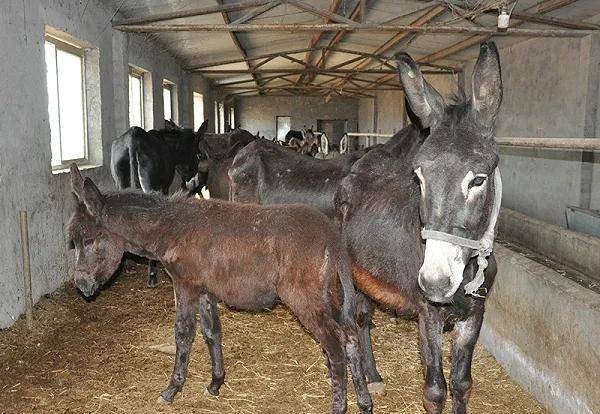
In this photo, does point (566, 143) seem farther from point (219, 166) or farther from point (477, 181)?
point (219, 166)

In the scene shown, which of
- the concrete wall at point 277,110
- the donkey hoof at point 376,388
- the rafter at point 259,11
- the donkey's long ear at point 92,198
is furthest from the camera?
the concrete wall at point 277,110

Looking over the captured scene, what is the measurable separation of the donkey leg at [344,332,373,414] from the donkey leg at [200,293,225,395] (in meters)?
1.08

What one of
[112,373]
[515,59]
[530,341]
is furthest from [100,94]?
[515,59]

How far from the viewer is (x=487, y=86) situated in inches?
103

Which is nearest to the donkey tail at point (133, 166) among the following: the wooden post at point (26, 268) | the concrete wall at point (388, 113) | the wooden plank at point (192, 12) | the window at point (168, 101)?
the wooden post at point (26, 268)

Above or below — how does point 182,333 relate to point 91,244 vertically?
below

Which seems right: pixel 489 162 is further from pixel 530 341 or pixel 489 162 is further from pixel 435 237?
pixel 530 341

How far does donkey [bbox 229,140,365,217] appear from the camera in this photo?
218 inches

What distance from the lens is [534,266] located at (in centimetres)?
429

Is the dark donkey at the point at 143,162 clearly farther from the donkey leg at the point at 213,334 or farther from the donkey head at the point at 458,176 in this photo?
the donkey head at the point at 458,176

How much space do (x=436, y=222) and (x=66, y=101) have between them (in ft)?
21.6

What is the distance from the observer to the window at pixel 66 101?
267 inches

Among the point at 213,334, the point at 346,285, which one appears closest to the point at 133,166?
the point at 213,334

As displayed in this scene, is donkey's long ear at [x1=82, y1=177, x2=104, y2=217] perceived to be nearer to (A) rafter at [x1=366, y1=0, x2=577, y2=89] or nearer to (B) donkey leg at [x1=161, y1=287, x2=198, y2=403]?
(B) donkey leg at [x1=161, y1=287, x2=198, y2=403]
